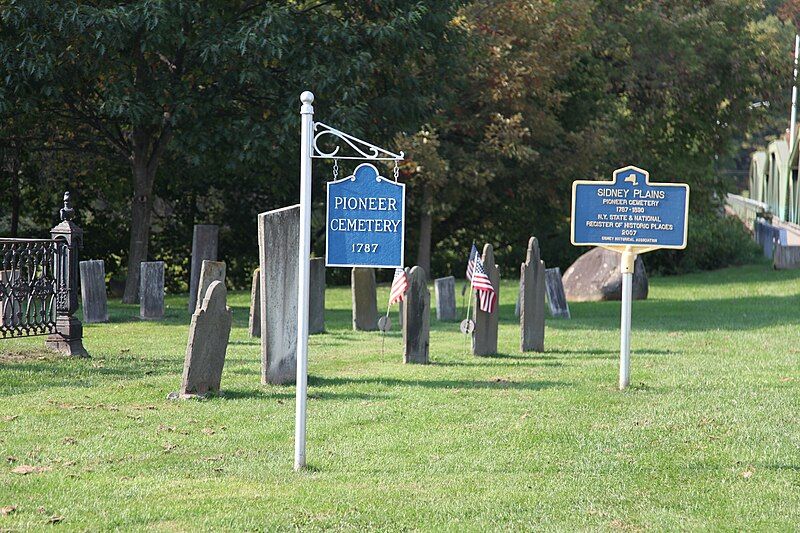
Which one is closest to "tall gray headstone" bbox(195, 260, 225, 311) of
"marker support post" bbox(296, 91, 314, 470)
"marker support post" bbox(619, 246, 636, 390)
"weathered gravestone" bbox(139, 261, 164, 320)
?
"weathered gravestone" bbox(139, 261, 164, 320)

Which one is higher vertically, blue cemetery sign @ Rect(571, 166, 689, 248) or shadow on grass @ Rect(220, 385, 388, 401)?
blue cemetery sign @ Rect(571, 166, 689, 248)

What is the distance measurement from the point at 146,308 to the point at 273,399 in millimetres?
9636

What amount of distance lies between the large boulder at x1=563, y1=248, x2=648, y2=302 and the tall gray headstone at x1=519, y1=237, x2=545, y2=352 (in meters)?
10.4

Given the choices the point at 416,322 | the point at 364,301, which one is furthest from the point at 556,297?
the point at 416,322

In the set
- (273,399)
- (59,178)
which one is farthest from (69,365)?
(59,178)

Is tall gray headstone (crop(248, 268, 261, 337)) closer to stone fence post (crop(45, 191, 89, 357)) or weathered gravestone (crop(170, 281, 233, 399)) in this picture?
stone fence post (crop(45, 191, 89, 357))

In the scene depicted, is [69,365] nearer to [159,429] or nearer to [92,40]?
[159,429]

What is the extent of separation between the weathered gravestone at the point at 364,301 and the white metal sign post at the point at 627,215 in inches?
286

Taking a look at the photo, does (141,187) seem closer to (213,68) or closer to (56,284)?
(213,68)

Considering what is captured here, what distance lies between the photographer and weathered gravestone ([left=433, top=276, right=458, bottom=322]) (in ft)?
70.4

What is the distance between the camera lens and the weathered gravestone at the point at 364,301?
19312 millimetres

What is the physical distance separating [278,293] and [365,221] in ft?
13.6

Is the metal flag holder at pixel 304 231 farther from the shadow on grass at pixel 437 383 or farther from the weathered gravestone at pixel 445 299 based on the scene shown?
the weathered gravestone at pixel 445 299

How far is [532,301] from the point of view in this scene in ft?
52.0
